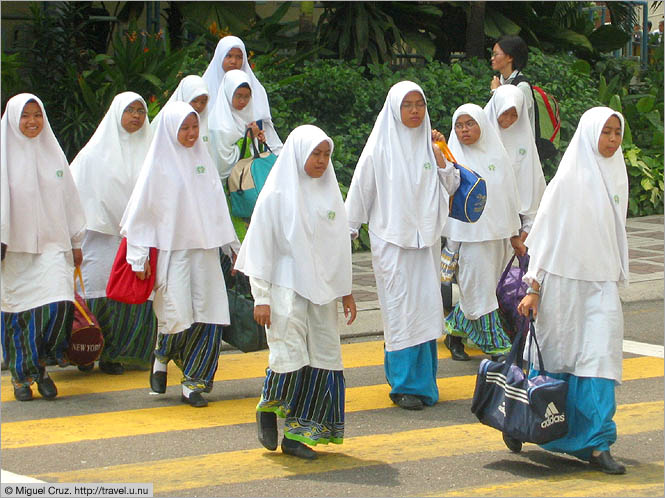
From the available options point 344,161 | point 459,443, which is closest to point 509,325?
point 459,443

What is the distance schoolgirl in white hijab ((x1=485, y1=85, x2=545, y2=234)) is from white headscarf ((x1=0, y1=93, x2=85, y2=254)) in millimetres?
3231

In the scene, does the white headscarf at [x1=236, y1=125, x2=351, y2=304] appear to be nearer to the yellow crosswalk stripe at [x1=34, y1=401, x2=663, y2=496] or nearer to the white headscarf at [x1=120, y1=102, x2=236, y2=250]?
the yellow crosswalk stripe at [x1=34, y1=401, x2=663, y2=496]

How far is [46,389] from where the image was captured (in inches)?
300

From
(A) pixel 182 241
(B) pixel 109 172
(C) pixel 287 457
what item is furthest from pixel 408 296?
(B) pixel 109 172

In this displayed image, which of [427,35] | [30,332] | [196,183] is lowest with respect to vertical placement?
[30,332]

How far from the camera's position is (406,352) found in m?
7.43

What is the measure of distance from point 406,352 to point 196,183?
1684 mm

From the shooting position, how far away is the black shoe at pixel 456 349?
8.80 m

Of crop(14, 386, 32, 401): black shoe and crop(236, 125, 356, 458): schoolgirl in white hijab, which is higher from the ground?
crop(236, 125, 356, 458): schoolgirl in white hijab

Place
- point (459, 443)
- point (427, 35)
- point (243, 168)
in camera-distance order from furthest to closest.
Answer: point (427, 35)
point (243, 168)
point (459, 443)

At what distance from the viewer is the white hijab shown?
8.43 meters

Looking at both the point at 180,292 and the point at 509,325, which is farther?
the point at 509,325

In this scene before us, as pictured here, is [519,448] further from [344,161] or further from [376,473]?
[344,161]

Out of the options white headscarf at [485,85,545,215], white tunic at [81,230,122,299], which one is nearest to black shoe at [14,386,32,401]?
white tunic at [81,230,122,299]
